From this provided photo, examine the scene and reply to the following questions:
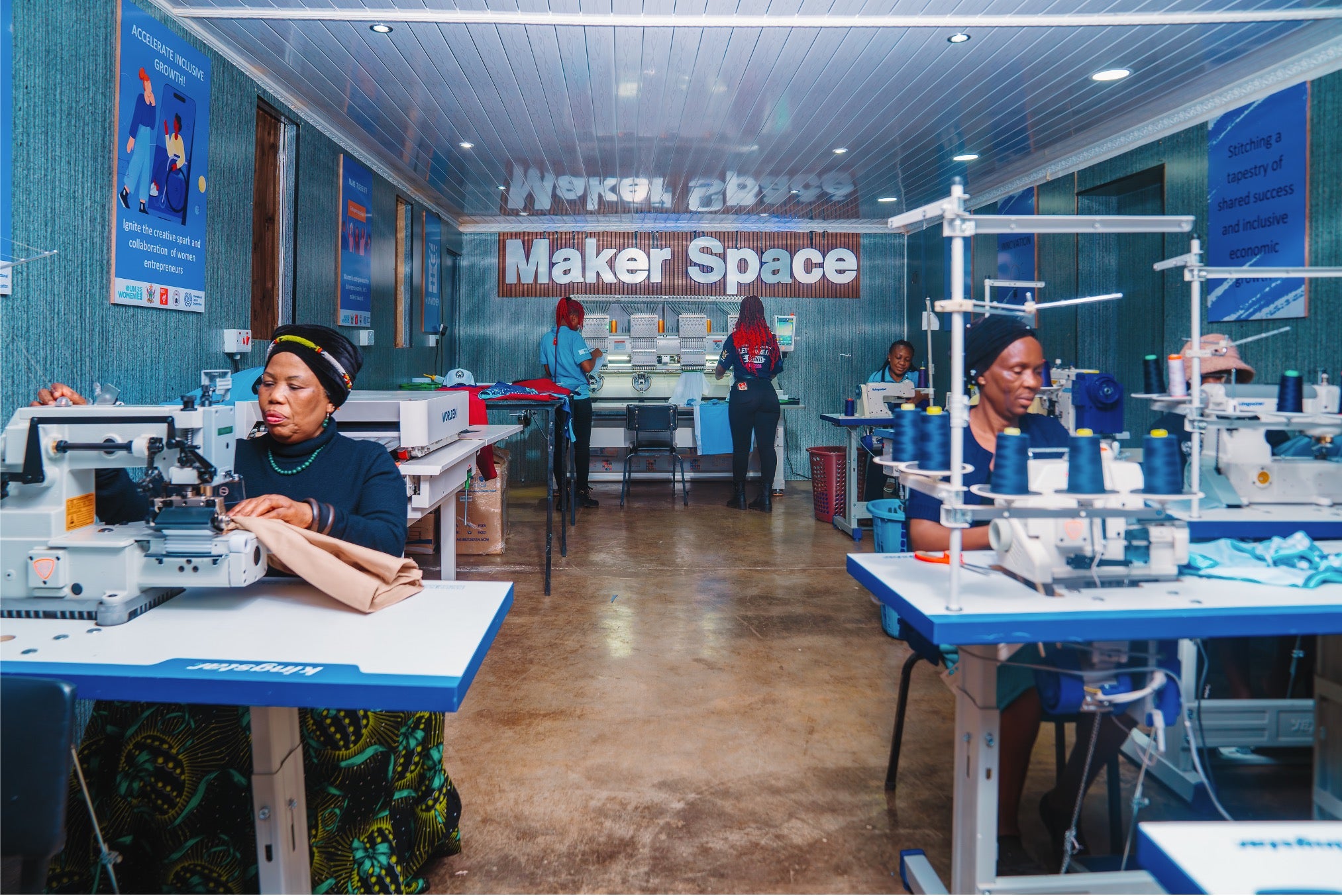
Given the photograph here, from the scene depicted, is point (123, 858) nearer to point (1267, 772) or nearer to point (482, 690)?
point (482, 690)

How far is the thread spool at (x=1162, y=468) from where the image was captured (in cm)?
174

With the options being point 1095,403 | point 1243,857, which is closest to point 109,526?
point 1243,857

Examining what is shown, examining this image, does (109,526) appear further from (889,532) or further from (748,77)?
(748,77)

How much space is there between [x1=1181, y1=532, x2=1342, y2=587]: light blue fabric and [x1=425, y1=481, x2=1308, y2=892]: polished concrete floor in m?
0.60

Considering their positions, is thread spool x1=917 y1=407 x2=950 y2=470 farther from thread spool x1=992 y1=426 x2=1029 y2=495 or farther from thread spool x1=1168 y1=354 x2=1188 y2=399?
thread spool x1=1168 y1=354 x2=1188 y2=399

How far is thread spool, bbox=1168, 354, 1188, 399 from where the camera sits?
8.62 ft

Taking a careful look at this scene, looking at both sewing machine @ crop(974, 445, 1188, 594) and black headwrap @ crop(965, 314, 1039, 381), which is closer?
sewing machine @ crop(974, 445, 1188, 594)

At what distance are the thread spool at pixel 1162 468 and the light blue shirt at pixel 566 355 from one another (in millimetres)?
5613

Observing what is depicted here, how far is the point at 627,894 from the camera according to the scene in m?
1.96

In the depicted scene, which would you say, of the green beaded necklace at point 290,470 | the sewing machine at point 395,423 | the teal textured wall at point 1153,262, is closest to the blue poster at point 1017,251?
the teal textured wall at point 1153,262

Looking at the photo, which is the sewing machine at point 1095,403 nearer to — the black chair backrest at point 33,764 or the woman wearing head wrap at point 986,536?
the woman wearing head wrap at point 986,536

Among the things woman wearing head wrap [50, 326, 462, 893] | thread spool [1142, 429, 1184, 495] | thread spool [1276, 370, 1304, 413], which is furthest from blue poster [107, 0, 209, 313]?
thread spool [1276, 370, 1304, 413]

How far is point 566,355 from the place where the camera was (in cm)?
709

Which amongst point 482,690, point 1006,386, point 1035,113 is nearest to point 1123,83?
point 1035,113
